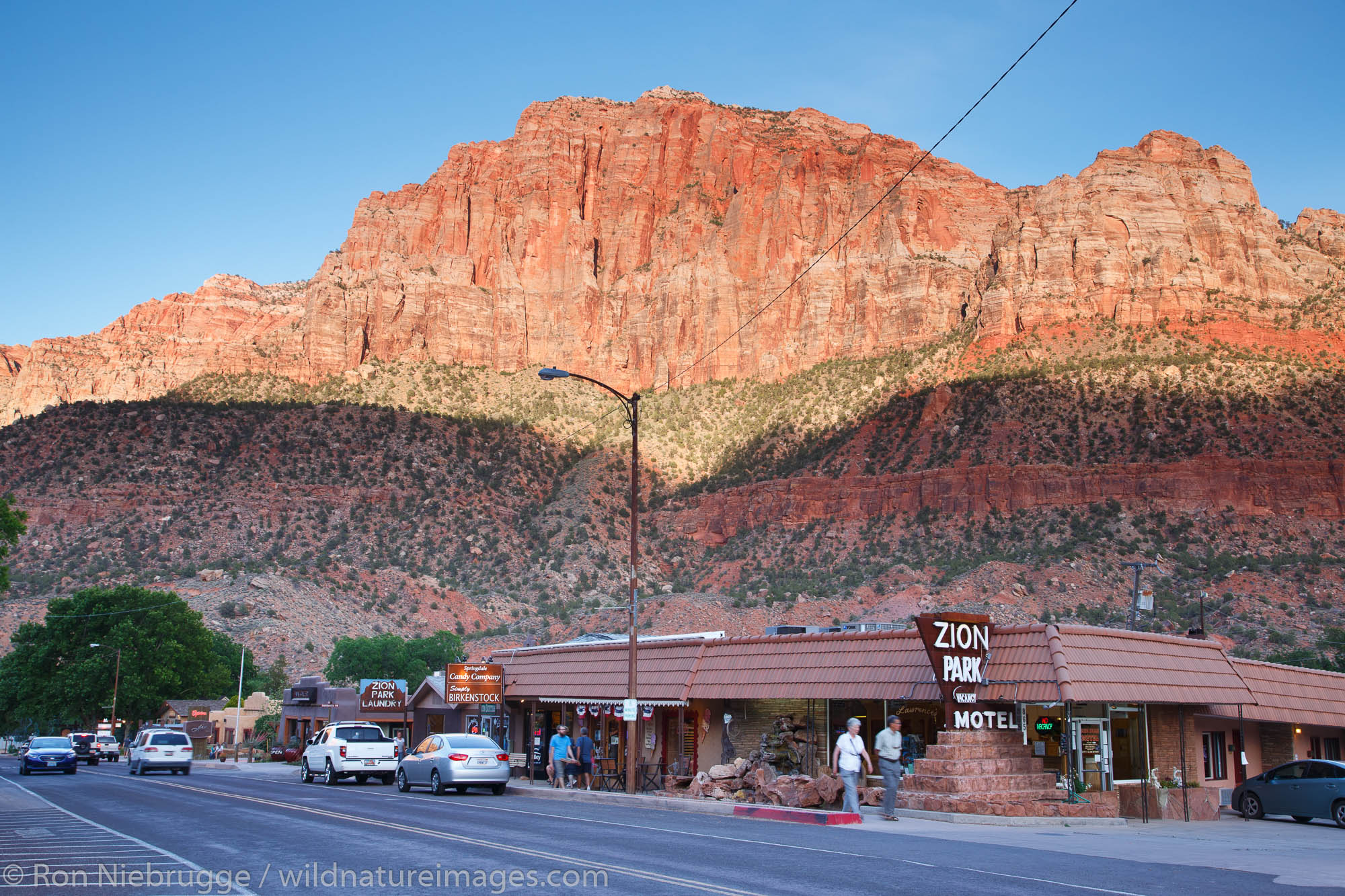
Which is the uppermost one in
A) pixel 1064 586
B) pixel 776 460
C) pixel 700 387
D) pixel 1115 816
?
pixel 700 387

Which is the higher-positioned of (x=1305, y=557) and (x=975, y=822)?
(x=1305, y=557)

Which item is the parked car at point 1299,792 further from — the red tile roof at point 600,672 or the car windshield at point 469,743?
the car windshield at point 469,743

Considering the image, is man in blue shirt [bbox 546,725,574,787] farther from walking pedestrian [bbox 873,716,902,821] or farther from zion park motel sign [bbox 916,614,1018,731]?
walking pedestrian [bbox 873,716,902,821]

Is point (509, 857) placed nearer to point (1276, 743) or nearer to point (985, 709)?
point (985, 709)

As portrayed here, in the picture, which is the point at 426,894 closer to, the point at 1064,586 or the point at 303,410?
the point at 1064,586

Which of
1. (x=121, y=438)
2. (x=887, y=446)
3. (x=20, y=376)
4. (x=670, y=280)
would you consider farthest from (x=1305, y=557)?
(x=20, y=376)

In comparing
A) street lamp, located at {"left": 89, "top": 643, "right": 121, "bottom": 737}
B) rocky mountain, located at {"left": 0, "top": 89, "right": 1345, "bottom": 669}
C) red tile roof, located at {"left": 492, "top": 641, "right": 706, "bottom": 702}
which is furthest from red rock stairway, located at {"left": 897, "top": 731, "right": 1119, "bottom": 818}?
street lamp, located at {"left": 89, "top": 643, "right": 121, "bottom": 737}

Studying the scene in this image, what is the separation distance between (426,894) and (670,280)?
10962 cm

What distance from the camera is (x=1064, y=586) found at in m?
66.2

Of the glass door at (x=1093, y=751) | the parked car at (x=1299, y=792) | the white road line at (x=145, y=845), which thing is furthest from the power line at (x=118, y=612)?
the parked car at (x=1299, y=792)

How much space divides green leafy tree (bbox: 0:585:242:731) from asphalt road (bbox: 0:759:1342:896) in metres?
53.0


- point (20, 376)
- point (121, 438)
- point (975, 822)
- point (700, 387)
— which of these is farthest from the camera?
point (20, 376)

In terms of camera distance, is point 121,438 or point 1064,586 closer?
point 1064,586

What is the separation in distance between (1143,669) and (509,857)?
16.0 m
